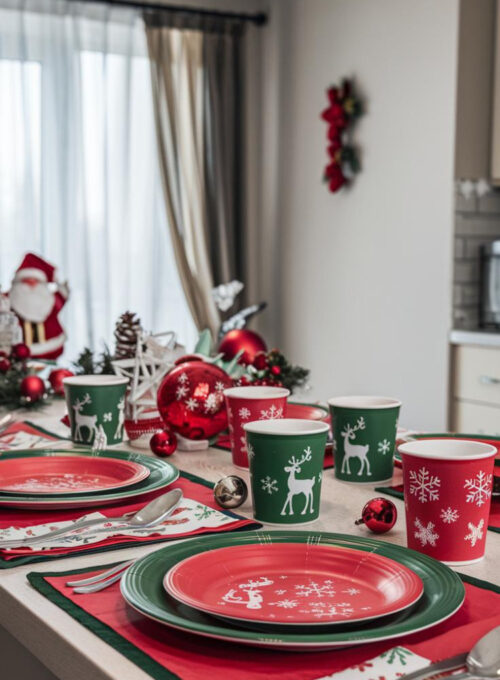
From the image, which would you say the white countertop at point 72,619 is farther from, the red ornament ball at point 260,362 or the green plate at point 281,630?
the red ornament ball at point 260,362

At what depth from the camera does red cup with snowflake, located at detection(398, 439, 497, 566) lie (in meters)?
0.71

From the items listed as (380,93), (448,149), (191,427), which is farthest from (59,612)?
(380,93)

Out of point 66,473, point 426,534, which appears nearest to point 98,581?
point 426,534

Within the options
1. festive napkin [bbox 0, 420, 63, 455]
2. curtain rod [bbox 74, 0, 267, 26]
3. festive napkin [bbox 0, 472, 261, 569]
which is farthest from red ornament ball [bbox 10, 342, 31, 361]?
curtain rod [bbox 74, 0, 267, 26]

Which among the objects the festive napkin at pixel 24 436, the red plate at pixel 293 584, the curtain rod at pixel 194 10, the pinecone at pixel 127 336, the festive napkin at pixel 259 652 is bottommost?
the festive napkin at pixel 24 436

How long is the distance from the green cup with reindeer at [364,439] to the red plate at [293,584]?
11.9 inches

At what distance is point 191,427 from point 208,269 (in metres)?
2.83

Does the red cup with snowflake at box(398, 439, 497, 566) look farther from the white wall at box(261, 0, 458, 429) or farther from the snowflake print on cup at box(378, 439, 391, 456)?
the white wall at box(261, 0, 458, 429)

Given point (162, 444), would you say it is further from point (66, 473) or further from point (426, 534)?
point (426, 534)

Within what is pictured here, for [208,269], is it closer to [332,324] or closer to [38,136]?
[332,324]

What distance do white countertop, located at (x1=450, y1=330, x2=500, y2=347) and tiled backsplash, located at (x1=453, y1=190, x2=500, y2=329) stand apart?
91 millimetres

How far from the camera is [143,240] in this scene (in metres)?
3.92

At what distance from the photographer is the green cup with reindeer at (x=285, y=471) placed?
0.82 metres

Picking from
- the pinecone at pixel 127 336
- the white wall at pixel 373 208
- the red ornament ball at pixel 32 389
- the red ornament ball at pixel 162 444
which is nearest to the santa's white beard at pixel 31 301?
the red ornament ball at pixel 32 389
